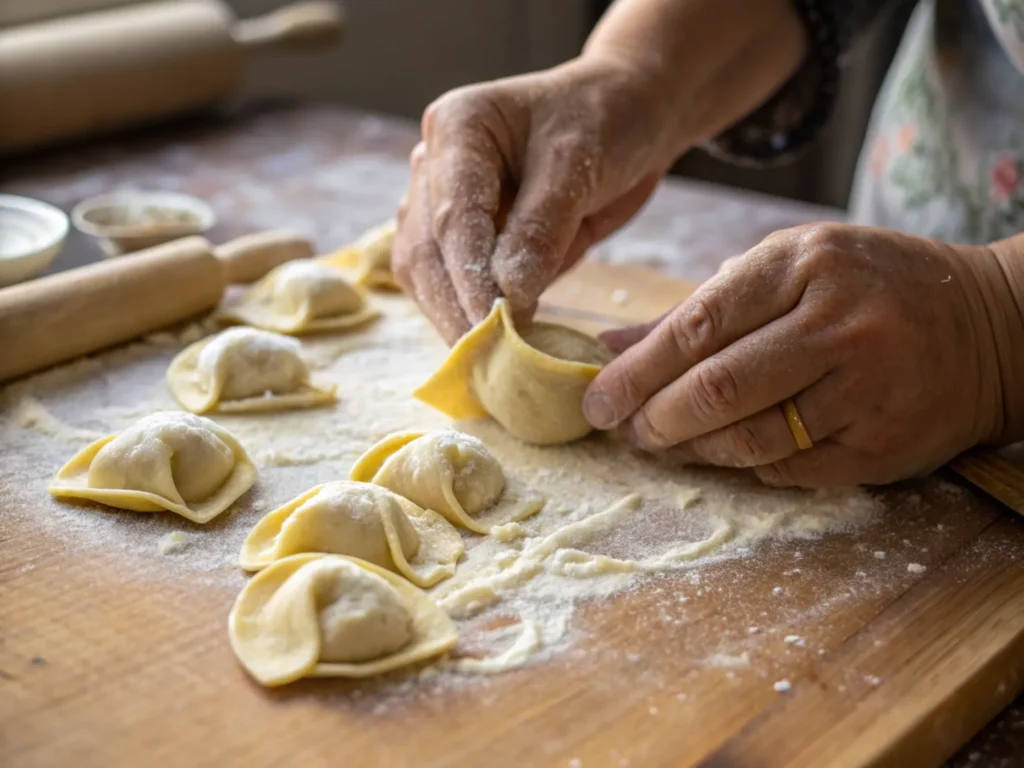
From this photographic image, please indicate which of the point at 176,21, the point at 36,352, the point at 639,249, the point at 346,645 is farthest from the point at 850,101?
the point at 346,645

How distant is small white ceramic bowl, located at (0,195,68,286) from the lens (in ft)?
6.29

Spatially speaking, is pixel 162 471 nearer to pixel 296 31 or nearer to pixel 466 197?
pixel 466 197

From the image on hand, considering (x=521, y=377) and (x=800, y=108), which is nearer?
(x=521, y=377)

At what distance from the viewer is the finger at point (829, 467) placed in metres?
1.47

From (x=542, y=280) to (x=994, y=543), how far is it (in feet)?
2.29

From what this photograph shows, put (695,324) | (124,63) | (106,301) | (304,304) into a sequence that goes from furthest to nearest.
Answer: (124,63)
(304,304)
(106,301)
(695,324)

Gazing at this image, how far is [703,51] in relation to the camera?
6.43 ft

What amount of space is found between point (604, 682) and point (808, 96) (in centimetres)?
146

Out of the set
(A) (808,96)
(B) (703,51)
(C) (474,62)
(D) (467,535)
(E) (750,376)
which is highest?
(B) (703,51)

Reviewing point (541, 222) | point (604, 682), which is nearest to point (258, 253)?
point (541, 222)

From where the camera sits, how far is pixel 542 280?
163 cm

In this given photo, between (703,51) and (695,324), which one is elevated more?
(703,51)

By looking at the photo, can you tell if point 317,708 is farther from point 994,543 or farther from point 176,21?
point 176,21

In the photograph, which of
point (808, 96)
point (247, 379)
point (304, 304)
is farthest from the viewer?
point (808, 96)
